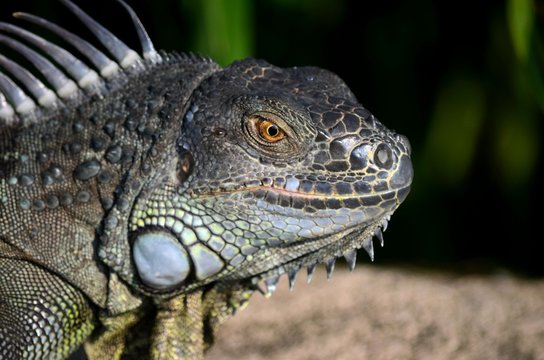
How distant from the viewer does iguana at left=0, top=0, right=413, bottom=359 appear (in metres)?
3.10

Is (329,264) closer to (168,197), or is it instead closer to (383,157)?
(383,157)

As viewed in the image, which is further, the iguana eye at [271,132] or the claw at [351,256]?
the claw at [351,256]

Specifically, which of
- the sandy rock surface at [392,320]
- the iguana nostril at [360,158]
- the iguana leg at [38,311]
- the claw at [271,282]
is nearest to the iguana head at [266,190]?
the iguana nostril at [360,158]

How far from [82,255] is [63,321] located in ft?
0.82

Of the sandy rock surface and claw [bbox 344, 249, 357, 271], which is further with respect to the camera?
the sandy rock surface

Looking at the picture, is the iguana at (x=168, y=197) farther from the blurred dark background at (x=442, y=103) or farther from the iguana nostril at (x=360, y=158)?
the blurred dark background at (x=442, y=103)

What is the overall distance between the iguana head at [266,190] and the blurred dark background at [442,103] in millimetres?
4783

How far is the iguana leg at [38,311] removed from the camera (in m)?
3.09

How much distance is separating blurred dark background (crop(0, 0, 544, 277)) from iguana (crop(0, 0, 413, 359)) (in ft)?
14.8

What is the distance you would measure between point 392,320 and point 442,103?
393 centimetres

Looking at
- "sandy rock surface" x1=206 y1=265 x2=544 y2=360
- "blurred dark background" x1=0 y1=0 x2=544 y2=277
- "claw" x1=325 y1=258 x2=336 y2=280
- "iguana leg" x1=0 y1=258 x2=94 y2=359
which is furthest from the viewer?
"blurred dark background" x1=0 y1=0 x2=544 y2=277

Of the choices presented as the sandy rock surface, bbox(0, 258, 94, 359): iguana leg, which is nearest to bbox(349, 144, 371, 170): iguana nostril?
bbox(0, 258, 94, 359): iguana leg

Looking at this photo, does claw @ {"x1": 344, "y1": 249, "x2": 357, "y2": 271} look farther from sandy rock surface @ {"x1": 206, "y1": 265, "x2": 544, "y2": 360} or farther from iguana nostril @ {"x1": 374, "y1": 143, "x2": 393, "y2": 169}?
sandy rock surface @ {"x1": 206, "y1": 265, "x2": 544, "y2": 360}

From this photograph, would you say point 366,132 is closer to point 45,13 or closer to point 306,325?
point 306,325
